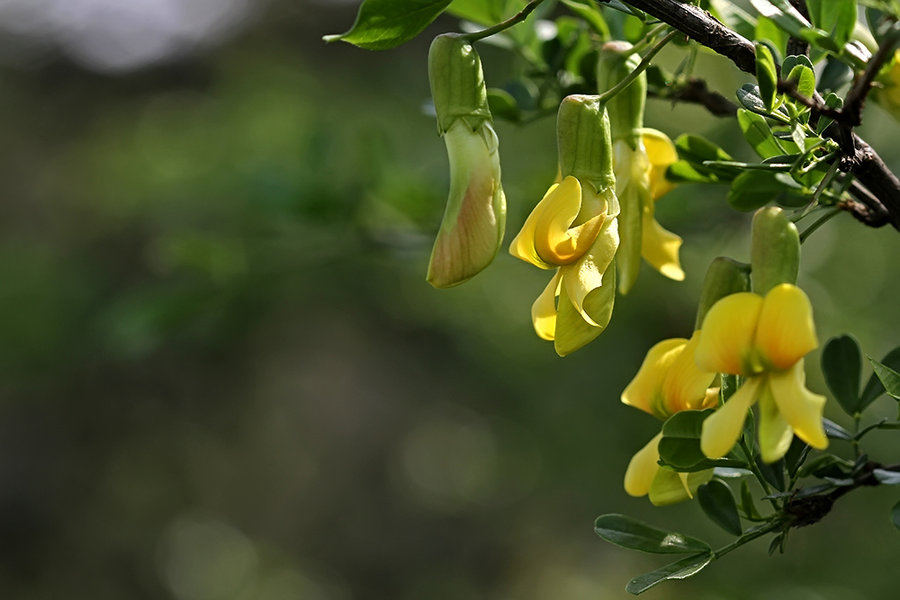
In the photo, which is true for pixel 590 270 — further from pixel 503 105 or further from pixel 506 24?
pixel 503 105

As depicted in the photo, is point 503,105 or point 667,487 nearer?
point 667,487

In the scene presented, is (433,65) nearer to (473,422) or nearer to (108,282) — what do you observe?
(108,282)

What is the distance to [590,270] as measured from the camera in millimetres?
305

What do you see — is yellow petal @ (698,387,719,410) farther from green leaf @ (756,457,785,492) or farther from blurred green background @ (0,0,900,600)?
blurred green background @ (0,0,900,600)

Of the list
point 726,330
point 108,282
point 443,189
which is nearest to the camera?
point 726,330

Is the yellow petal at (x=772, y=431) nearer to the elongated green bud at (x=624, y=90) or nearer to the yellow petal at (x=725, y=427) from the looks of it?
the yellow petal at (x=725, y=427)

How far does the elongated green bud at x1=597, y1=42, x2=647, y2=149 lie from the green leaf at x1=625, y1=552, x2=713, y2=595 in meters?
0.15

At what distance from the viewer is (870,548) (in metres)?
1.30

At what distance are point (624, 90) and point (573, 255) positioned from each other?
0.08 m

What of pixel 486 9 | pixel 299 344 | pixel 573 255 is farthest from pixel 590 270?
pixel 299 344

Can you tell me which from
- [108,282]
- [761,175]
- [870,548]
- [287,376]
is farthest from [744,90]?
[287,376]

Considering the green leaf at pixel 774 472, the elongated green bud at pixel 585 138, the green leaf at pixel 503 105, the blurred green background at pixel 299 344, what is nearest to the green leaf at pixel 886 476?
the green leaf at pixel 774 472

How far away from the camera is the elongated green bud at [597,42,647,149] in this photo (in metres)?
0.33

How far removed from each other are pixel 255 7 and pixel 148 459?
1.78 meters
